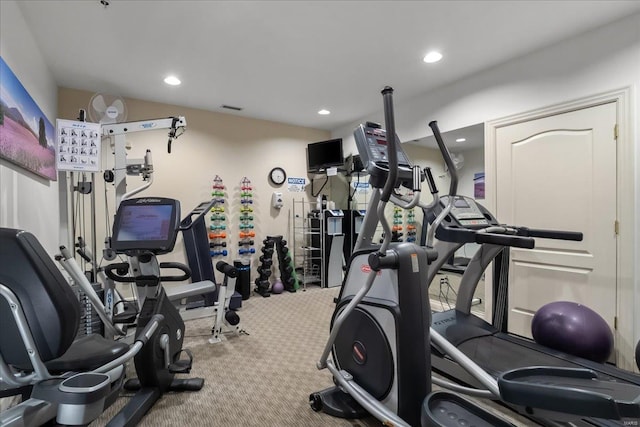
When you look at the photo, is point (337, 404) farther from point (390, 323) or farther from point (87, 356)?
point (87, 356)

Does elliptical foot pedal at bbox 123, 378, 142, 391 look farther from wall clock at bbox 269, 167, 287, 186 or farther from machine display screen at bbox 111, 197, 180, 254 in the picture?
wall clock at bbox 269, 167, 287, 186

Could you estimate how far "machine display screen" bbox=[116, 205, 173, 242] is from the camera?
1.98 m

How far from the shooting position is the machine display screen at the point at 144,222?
6.50 feet

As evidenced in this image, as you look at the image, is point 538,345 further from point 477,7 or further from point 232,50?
point 232,50

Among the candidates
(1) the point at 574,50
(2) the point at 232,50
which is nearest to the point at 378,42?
(2) the point at 232,50

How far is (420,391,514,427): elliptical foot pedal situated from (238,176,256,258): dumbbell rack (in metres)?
3.81

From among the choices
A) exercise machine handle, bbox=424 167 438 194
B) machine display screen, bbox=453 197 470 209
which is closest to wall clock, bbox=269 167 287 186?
machine display screen, bbox=453 197 470 209

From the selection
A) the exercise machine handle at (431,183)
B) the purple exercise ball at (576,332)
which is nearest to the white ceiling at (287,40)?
the exercise machine handle at (431,183)

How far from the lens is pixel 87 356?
1.37 metres

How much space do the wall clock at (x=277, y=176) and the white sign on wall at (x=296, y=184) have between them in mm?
137

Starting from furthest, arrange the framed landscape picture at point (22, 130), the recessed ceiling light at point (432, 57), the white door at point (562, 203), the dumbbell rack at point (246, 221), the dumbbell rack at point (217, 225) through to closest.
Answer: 1. the dumbbell rack at point (246, 221)
2. the dumbbell rack at point (217, 225)
3. the recessed ceiling light at point (432, 57)
4. the white door at point (562, 203)
5. the framed landscape picture at point (22, 130)

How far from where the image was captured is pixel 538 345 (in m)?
2.29

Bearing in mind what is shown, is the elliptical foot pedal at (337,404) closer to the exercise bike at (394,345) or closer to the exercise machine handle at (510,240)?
the exercise bike at (394,345)

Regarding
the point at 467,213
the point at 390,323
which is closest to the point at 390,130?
the point at 390,323
